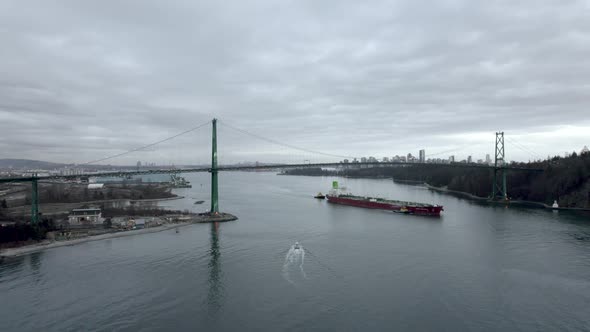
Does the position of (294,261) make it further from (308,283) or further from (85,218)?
(85,218)

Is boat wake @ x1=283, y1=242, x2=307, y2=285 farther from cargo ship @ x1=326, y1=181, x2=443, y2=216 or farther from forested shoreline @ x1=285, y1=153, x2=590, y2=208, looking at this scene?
forested shoreline @ x1=285, y1=153, x2=590, y2=208

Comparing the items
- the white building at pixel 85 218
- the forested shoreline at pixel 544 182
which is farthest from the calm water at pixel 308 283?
the forested shoreline at pixel 544 182

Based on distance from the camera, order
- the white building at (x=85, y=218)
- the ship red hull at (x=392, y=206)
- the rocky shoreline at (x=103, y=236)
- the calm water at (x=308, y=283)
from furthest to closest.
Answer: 1. the ship red hull at (x=392, y=206)
2. the white building at (x=85, y=218)
3. the rocky shoreline at (x=103, y=236)
4. the calm water at (x=308, y=283)

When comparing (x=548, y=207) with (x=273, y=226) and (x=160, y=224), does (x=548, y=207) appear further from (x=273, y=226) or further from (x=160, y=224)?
(x=160, y=224)

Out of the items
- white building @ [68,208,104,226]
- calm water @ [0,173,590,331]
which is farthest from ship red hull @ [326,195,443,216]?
white building @ [68,208,104,226]

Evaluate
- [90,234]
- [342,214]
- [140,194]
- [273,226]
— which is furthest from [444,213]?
[140,194]

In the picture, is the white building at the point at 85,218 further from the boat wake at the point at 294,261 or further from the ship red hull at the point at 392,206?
the ship red hull at the point at 392,206

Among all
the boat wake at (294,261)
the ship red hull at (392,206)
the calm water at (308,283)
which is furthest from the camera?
the ship red hull at (392,206)
